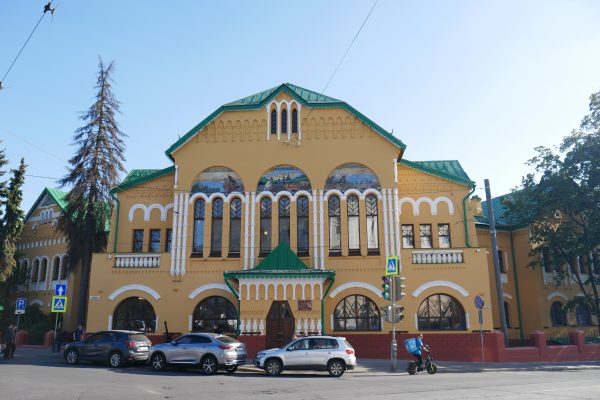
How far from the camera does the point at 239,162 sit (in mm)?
25719

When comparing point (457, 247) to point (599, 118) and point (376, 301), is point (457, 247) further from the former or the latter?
point (599, 118)

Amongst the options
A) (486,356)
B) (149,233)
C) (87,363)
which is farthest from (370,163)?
(87,363)

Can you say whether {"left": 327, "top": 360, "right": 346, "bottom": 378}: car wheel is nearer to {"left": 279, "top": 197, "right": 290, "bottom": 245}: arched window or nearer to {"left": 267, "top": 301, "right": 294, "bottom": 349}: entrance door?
{"left": 267, "top": 301, "right": 294, "bottom": 349}: entrance door

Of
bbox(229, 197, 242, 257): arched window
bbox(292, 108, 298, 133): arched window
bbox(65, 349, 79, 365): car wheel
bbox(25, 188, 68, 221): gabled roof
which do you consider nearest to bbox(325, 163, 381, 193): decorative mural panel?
bbox(292, 108, 298, 133): arched window

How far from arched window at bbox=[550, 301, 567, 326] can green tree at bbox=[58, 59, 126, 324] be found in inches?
1096

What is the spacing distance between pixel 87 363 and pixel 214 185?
10.2m

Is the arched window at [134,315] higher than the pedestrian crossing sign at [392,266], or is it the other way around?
the pedestrian crossing sign at [392,266]

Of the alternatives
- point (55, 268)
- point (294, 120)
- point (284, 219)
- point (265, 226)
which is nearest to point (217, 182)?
point (265, 226)

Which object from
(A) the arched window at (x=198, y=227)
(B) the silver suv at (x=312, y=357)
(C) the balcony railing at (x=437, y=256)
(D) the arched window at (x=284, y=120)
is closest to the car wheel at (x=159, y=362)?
(B) the silver suv at (x=312, y=357)

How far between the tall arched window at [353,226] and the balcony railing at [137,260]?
9.72 metres

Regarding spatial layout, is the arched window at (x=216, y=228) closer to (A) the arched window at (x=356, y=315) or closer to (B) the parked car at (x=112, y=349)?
(B) the parked car at (x=112, y=349)

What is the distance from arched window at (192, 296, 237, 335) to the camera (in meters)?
23.9

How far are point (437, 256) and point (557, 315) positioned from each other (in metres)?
12.1

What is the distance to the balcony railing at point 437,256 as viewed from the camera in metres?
23.8
